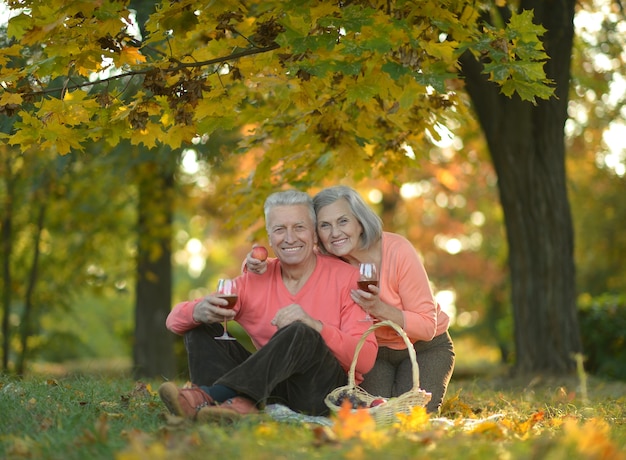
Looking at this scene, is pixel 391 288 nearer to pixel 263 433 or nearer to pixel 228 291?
pixel 228 291

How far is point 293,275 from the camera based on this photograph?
5406mm

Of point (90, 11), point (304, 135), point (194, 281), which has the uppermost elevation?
point (90, 11)

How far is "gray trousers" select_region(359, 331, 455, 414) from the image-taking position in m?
5.60

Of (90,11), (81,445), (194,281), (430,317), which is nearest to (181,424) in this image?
(81,445)

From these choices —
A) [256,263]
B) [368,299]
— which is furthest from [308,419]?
[256,263]

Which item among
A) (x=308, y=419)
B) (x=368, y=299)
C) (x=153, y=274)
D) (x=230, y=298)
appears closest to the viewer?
(x=308, y=419)

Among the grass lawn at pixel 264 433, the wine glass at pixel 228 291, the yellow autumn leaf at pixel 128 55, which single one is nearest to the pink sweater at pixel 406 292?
the grass lawn at pixel 264 433

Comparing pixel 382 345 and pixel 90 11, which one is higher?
pixel 90 11

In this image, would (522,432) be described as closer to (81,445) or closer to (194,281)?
(81,445)

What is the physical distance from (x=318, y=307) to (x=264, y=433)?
163 centimetres

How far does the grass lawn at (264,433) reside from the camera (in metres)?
3.37

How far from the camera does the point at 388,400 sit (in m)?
4.73

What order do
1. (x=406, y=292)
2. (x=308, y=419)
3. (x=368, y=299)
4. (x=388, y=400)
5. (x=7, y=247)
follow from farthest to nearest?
1. (x=7, y=247)
2. (x=406, y=292)
3. (x=368, y=299)
4. (x=388, y=400)
5. (x=308, y=419)

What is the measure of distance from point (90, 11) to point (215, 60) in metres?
0.86
